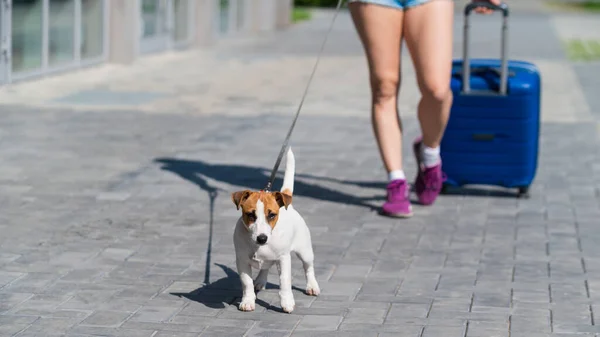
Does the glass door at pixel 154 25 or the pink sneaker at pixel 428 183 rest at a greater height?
the pink sneaker at pixel 428 183

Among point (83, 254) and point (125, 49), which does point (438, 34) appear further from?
point (125, 49)

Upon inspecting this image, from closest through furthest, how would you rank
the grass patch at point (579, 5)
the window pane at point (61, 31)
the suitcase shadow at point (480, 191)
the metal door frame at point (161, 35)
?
1. the suitcase shadow at point (480, 191)
2. the window pane at point (61, 31)
3. the metal door frame at point (161, 35)
4. the grass patch at point (579, 5)

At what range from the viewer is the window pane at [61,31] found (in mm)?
13773

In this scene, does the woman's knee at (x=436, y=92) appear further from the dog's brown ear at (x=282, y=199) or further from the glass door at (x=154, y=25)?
the glass door at (x=154, y=25)

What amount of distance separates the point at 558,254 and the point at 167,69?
9924mm

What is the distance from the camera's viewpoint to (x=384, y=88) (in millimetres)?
6633

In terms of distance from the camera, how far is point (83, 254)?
560 cm

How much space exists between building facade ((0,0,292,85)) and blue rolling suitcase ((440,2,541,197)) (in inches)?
259

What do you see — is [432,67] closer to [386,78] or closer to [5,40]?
[386,78]

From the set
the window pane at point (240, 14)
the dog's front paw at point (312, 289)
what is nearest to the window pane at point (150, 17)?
the window pane at point (240, 14)

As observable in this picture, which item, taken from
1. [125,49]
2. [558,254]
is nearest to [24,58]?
[125,49]

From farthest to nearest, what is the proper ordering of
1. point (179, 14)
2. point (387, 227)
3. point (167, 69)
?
point (179, 14)
point (167, 69)
point (387, 227)

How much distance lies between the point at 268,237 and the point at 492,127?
3.17 metres

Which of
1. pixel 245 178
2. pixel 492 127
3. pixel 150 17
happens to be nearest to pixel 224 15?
pixel 150 17
